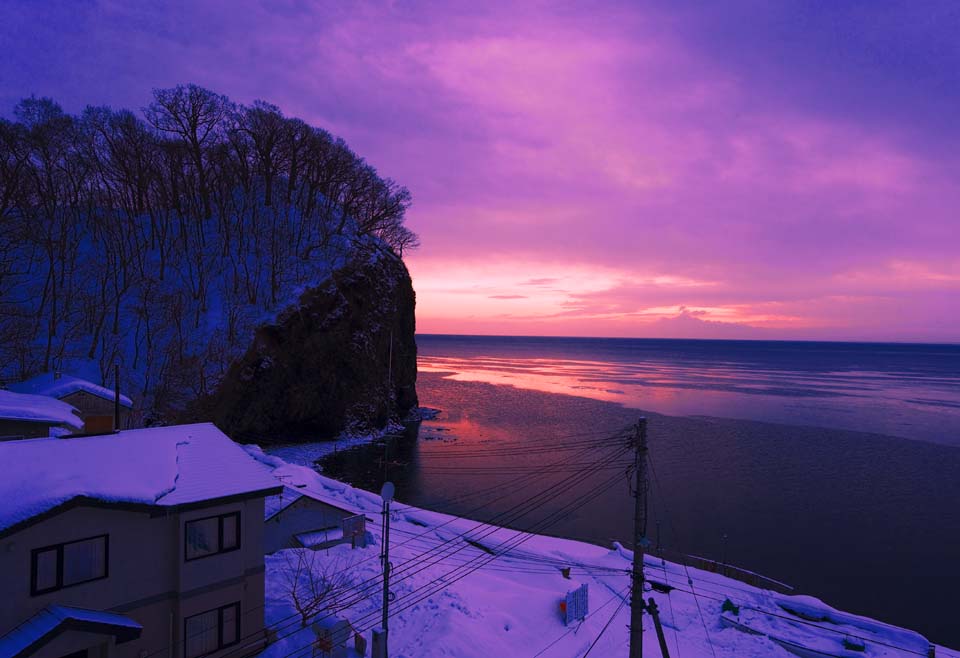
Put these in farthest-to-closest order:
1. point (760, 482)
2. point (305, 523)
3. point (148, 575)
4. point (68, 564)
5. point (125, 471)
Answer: point (760, 482) < point (305, 523) < point (125, 471) < point (148, 575) < point (68, 564)

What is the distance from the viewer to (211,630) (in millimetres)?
14461

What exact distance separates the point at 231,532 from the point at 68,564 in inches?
148

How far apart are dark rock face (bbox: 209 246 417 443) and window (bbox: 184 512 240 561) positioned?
39350 millimetres

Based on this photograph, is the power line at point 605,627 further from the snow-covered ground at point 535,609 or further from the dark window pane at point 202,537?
the dark window pane at point 202,537

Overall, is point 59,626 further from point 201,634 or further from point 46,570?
point 201,634

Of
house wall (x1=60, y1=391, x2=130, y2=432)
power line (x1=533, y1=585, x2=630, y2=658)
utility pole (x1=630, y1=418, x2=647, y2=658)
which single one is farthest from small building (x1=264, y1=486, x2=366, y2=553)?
house wall (x1=60, y1=391, x2=130, y2=432)

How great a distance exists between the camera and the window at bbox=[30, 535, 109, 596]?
11.8 metres

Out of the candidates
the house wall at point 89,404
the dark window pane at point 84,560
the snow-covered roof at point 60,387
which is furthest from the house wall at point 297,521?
the snow-covered roof at point 60,387

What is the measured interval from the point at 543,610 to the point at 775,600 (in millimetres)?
12346

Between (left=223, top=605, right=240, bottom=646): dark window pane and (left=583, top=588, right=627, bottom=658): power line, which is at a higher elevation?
(left=223, top=605, right=240, bottom=646): dark window pane

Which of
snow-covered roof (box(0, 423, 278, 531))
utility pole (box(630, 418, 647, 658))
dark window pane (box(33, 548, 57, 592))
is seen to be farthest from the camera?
utility pole (box(630, 418, 647, 658))

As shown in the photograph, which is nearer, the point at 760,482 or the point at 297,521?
the point at 297,521

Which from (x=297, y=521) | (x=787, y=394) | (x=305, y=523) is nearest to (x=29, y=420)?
(x=297, y=521)

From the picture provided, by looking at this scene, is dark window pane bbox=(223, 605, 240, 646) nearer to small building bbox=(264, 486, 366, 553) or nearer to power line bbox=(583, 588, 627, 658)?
small building bbox=(264, 486, 366, 553)
